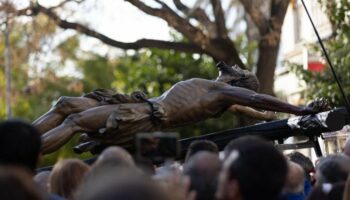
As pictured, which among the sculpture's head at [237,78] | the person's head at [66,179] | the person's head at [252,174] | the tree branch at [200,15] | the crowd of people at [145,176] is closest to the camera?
the crowd of people at [145,176]

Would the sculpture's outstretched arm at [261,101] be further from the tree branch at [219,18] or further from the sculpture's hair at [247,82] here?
the tree branch at [219,18]

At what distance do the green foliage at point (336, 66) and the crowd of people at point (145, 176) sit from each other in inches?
527

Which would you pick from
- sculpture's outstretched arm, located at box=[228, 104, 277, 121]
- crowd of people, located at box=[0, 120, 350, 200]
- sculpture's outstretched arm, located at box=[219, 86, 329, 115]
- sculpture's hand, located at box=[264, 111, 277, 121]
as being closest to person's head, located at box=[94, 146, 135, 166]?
crowd of people, located at box=[0, 120, 350, 200]

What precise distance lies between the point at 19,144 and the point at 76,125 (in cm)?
446

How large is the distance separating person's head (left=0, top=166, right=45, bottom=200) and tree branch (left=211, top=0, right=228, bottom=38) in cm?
1584

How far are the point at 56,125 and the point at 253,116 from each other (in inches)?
94.8

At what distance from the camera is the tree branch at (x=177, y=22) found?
19.6 metres

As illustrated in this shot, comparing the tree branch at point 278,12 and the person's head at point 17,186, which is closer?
the person's head at point 17,186

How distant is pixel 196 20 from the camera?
20.8 meters

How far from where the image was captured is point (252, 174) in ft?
15.3

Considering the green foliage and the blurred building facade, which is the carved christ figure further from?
the blurred building facade

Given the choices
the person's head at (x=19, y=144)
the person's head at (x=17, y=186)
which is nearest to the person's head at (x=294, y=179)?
the person's head at (x=19, y=144)

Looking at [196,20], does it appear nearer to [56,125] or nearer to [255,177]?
[56,125]

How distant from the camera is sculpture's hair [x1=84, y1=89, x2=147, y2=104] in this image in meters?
9.62
